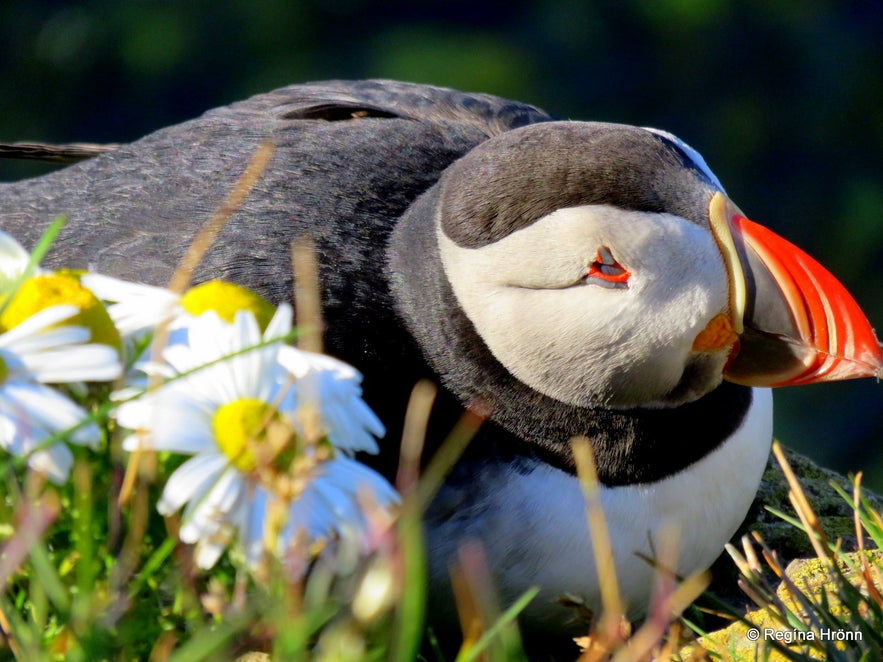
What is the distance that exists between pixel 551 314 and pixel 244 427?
2.90 ft

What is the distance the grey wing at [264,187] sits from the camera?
8.08 ft

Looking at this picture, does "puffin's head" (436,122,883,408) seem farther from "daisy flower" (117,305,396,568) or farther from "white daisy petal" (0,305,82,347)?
"white daisy petal" (0,305,82,347)

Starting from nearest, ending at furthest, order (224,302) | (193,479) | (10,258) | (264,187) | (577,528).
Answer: (193,479), (224,302), (10,258), (577,528), (264,187)

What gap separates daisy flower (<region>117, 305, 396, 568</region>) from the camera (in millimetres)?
1511

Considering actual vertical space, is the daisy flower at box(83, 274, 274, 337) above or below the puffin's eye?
above

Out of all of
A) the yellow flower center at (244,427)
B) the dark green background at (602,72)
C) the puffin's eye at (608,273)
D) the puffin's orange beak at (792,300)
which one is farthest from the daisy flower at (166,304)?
the dark green background at (602,72)

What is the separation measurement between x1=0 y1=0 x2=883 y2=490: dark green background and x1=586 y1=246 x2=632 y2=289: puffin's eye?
13.4ft

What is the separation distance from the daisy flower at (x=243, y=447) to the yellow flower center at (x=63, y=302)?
0.10m

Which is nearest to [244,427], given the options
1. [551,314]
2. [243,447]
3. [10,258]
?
[243,447]

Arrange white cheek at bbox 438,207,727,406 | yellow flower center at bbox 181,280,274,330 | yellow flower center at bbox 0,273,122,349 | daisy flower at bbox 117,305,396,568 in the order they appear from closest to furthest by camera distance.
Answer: daisy flower at bbox 117,305,396,568 → yellow flower center at bbox 0,273,122,349 → yellow flower center at bbox 181,280,274,330 → white cheek at bbox 438,207,727,406

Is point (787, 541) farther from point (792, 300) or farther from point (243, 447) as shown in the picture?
point (243, 447)

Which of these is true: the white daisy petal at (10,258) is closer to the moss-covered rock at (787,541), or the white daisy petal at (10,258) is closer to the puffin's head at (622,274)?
the puffin's head at (622,274)

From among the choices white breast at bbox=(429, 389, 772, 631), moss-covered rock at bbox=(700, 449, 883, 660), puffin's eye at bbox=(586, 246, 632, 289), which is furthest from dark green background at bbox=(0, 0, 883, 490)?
puffin's eye at bbox=(586, 246, 632, 289)

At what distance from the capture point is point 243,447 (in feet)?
5.08
